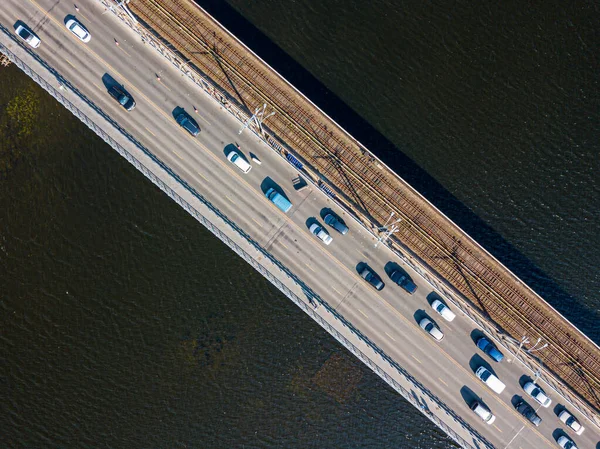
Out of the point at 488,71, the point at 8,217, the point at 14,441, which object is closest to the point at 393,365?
the point at 488,71

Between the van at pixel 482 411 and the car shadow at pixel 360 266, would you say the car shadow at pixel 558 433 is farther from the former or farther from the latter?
the car shadow at pixel 360 266

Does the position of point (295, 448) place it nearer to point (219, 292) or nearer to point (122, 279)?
point (219, 292)

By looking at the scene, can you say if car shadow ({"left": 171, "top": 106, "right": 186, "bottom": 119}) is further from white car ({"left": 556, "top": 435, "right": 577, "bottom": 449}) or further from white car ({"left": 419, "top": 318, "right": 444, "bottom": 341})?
white car ({"left": 556, "top": 435, "right": 577, "bottom": 449})

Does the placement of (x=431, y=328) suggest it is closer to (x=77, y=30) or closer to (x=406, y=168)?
(x=406, y=168)

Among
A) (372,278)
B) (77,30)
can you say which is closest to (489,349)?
(372,278)

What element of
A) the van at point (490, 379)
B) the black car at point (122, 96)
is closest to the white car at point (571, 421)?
the van at point (490, 379)

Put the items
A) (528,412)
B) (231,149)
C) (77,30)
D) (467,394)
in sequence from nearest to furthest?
(77,30) < (231,149) < (528,412) < (467,394)

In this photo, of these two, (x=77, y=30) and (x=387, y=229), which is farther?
(x=387, y=229)
